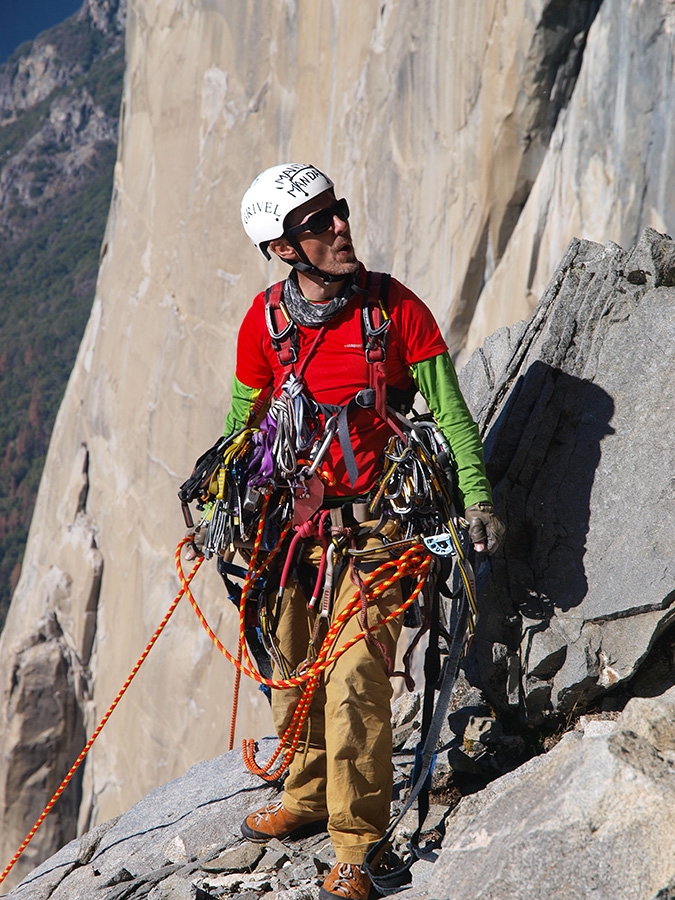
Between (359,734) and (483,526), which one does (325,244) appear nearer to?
(483,526)

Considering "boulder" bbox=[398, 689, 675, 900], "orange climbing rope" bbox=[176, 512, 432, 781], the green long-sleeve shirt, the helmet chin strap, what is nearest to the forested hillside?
"orange climbing rope" bbox=[176, 512, 432, 781]

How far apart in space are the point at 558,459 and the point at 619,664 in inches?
36.4

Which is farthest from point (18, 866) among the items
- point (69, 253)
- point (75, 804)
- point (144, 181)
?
point (69, 253)

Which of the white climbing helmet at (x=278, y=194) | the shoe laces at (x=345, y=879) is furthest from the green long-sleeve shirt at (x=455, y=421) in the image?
the shoe laces at (x=345, y=879)

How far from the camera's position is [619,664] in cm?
354

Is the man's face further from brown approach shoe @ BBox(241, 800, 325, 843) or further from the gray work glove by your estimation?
brown approach shoe @ BBox(241, 800, 325, 843)

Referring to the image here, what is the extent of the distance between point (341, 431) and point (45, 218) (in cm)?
7969

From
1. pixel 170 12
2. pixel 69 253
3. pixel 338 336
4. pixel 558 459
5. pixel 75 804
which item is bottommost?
pixel 75 804

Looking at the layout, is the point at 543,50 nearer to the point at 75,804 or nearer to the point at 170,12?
the point at 170,12

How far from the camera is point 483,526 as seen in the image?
3.14 m

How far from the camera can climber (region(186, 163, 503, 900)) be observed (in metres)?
3.03

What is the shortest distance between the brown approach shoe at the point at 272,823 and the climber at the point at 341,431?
134 millimetres

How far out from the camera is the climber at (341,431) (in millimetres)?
3025

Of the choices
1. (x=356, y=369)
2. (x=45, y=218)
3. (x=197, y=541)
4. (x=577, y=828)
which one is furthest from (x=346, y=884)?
(x=45, y=218)
